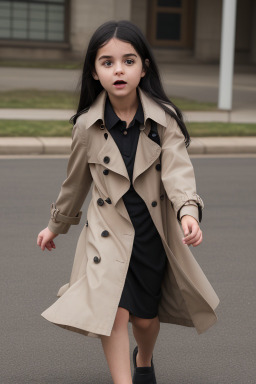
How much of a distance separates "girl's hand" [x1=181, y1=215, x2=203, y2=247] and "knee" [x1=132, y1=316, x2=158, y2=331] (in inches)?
20.9

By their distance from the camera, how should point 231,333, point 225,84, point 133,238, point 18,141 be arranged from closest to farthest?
1. point 133,238
2. point 231,333
3. point 18,141
4. point 225,84

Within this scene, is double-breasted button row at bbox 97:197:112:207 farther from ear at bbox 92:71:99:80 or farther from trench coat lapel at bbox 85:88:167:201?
ear at bbox 92:71:99:80

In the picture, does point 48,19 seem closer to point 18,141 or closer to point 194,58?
point 194,58

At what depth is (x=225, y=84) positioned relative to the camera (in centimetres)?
1523

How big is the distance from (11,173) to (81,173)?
20.3ft

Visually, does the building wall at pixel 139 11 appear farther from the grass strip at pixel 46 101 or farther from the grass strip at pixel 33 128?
the grass strip at pixel 33 128

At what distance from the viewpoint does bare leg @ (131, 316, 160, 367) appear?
3572 mm

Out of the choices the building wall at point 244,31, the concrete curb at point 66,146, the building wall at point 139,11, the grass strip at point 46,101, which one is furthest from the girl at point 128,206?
the building wall at point 244,31

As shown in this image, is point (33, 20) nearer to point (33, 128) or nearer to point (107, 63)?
point (33, 128)

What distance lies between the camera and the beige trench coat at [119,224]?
3.32 metres

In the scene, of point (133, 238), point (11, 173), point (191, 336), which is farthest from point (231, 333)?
point (11, 173)

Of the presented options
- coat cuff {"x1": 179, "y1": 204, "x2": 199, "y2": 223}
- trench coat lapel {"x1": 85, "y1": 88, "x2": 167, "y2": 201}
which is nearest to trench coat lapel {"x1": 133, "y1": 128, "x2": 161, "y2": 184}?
trench coat lapel {"x1": 85, "y1": 88, "x2": 167, "y2": 201}

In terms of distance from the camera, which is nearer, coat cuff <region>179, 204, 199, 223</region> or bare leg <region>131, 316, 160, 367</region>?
coat cuff <region>179, 204, 199, 223</region>

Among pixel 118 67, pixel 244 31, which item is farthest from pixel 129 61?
pixel 244 31
